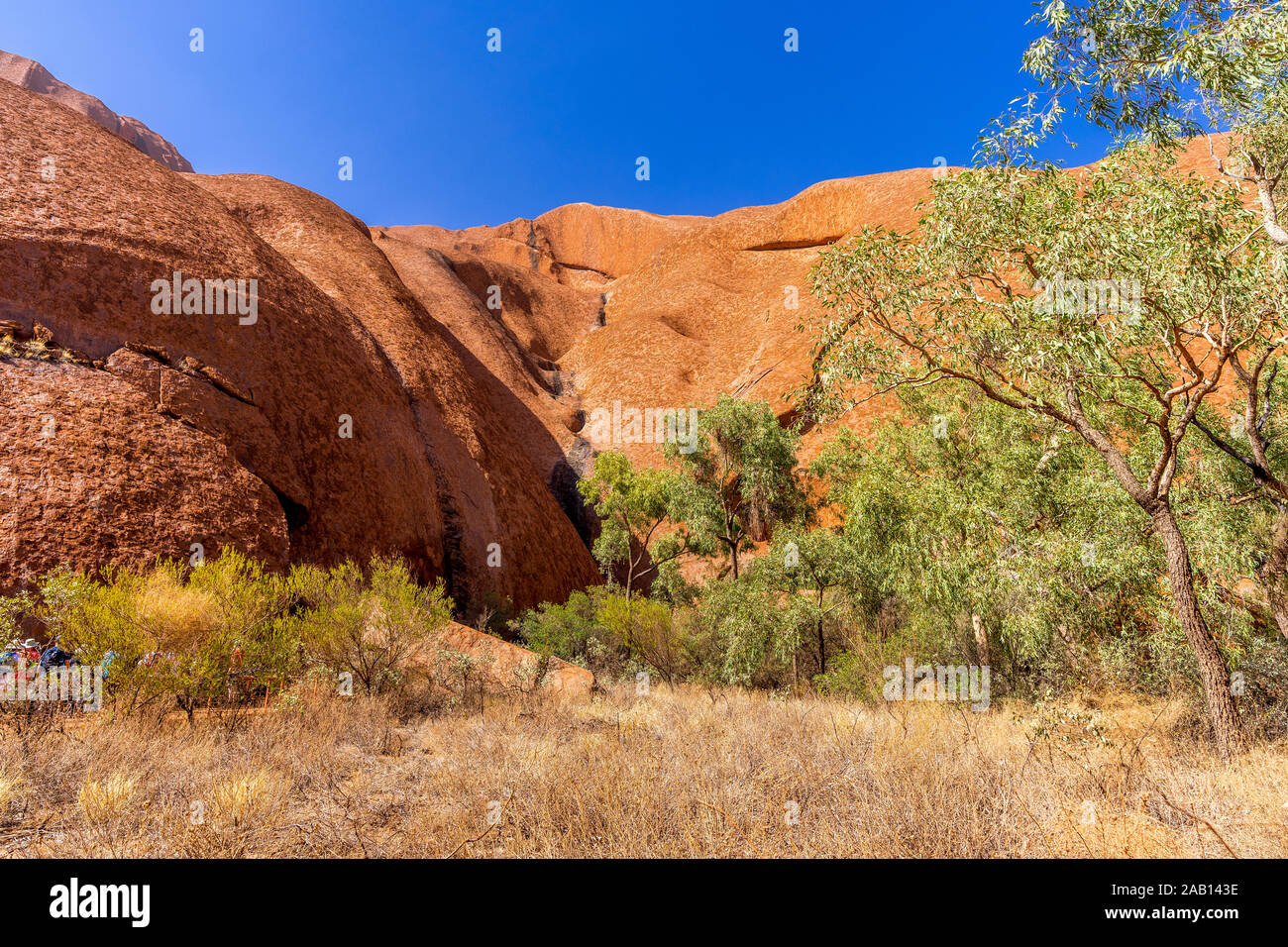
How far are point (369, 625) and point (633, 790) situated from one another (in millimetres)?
7071

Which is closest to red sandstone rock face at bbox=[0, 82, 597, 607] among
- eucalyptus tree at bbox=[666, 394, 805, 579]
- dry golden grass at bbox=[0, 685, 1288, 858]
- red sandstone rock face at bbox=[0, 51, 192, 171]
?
dry golden grass at bbox=[0, 685, 1288, 858]

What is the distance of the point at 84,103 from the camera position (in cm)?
5362

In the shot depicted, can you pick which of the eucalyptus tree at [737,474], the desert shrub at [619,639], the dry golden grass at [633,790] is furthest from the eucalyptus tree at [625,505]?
the dry golden grass at [633,790]

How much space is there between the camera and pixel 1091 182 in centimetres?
779

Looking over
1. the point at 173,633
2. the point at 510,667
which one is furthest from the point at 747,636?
the point at 173,633

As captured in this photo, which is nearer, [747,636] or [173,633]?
[173,633]

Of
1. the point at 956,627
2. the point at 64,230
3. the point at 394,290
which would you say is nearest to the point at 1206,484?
the point at 956,627

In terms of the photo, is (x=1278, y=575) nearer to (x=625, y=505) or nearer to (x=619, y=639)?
(x=619, y=639)

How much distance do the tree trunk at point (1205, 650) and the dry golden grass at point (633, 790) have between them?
0.92ft

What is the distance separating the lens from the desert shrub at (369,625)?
9578 mm

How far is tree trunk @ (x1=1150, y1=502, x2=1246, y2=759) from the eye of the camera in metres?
6.27

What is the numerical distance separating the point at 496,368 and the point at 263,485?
23375mm

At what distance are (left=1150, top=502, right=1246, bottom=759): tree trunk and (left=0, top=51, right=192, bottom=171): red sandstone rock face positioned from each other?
2346 inches

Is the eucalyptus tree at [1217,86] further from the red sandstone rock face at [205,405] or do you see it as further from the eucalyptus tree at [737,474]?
the red sandstone rock face at [205,405]
